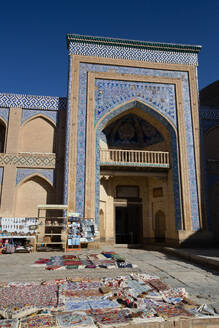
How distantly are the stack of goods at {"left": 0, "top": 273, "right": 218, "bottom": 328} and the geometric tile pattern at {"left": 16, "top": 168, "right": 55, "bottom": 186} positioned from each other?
6424 mm

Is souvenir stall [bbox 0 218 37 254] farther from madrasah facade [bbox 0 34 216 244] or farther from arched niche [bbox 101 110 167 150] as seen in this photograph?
arched niche [bbox 101 110 167 150]

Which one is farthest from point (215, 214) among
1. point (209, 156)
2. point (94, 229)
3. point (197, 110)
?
point (94, 229)

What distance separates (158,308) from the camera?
94.1 inches

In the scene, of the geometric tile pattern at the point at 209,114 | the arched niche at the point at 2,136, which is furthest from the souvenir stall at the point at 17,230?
the geometric tile pattern at the point at 209,114

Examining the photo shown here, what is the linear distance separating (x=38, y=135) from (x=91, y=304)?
8486 millimetres

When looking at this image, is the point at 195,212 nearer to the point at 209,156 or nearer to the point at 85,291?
the point at 209,156

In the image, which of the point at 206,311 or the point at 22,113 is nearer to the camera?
the point at 206,311

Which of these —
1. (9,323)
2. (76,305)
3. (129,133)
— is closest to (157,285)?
(76,305)

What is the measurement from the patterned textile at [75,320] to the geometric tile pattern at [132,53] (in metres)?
9.78

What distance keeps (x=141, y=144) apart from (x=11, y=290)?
9.68m

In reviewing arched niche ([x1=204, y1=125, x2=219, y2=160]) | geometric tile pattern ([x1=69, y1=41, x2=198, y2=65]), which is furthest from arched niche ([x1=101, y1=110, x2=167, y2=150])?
geometric tile pattern ([x1=69, y1=41, x2=198, y2=65])

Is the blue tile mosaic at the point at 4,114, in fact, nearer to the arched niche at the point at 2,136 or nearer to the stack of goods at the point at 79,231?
the arched niche at the point at 2,136

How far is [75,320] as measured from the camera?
6.81 feet

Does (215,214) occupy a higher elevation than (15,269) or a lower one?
higher
